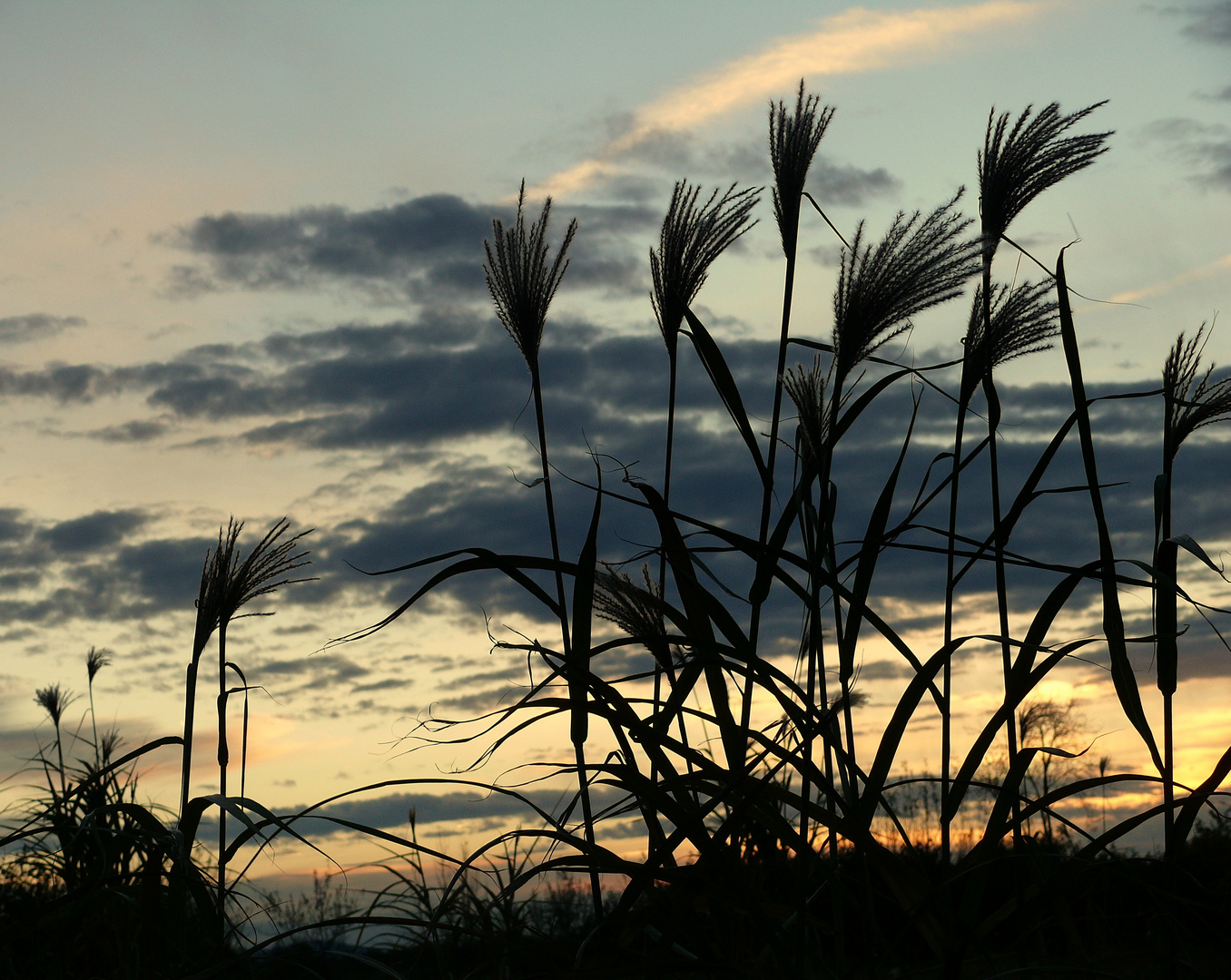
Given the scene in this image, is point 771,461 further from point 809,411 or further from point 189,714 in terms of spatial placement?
point 189,714

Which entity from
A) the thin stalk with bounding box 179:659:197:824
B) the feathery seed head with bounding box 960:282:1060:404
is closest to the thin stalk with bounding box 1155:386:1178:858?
the feathery seed head with bounding box 960:282:1060:404

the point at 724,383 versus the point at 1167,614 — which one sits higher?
the point at 724,383

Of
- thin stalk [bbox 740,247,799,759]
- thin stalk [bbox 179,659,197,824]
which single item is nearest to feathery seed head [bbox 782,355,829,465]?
thin stalk [bbox 740,247,799,759]

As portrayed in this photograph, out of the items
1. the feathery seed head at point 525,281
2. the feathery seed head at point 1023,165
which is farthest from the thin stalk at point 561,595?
the feathery seed head at point 1023,165

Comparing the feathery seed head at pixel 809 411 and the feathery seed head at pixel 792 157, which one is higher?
the feathery seed head at pixel 792 157

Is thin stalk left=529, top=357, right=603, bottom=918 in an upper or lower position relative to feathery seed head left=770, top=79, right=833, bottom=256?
lower

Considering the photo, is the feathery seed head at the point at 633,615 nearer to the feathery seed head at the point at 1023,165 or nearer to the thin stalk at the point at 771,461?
→ the thin stalk at the point at 771,461

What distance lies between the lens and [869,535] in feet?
5.80

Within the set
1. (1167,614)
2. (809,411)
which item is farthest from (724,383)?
(1167,614)

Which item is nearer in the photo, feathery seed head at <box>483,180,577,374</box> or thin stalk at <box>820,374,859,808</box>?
thin stalk at <box>820,374,859,808</box>

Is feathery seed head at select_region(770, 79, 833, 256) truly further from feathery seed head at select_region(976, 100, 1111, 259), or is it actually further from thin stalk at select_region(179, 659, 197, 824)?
thin stalk at select_region(179, 659, 197, 824)

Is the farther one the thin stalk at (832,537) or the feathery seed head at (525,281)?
the feathery seed head at (525,281)

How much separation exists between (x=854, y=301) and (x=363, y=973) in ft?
8.32

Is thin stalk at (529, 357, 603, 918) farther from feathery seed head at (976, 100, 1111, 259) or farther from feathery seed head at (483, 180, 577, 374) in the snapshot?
feathery seed head at (976, 100, 1111, 259)
